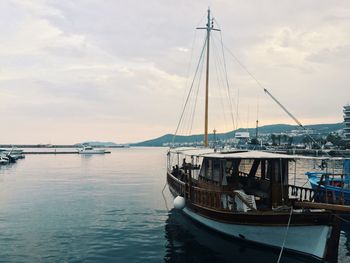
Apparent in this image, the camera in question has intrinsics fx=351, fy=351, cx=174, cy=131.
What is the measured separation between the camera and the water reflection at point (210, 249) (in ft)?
51.7

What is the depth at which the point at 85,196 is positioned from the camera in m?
35.3

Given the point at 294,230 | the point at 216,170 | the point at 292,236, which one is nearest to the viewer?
the point at 294,230

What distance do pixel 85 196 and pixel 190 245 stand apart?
64.8ft

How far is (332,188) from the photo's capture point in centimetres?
2252

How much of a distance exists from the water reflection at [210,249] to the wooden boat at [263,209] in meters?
0.42

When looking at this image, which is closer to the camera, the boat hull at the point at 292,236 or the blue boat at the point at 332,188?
the boat hull at the point at 292,236

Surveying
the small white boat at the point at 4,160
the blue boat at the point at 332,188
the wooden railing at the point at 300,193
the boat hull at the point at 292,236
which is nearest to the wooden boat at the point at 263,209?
the boat hull at the point at 292,236

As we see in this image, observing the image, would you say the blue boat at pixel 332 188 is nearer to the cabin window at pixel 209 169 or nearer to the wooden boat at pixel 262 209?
the wooden boat at pixel 262 209

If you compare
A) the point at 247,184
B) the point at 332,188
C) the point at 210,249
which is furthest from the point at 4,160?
the point at 332,188

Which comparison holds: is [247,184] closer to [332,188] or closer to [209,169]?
[209,169]

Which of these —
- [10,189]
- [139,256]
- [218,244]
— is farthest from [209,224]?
[10,189]

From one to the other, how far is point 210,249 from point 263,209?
3.29 m

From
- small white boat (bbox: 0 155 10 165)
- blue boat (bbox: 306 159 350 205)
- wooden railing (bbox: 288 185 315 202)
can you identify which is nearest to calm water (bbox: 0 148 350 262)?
blue boat (bbox: 306 159 350 205)

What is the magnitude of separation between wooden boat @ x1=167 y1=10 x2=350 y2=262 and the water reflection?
42 centimetres
